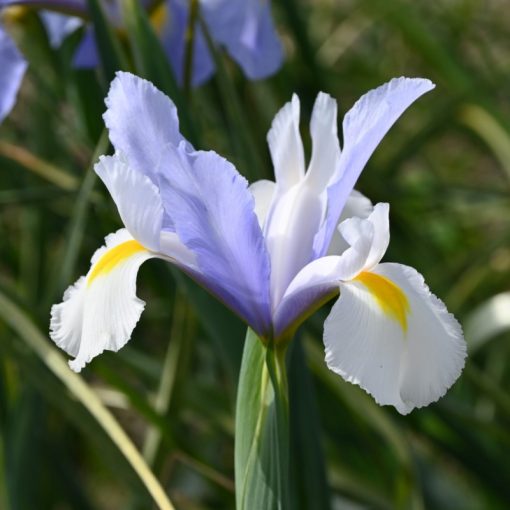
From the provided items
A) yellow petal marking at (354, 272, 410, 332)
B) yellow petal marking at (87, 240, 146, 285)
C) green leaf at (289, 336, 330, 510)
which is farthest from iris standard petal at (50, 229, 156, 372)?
green leaf at (289, 336, 330, 510)

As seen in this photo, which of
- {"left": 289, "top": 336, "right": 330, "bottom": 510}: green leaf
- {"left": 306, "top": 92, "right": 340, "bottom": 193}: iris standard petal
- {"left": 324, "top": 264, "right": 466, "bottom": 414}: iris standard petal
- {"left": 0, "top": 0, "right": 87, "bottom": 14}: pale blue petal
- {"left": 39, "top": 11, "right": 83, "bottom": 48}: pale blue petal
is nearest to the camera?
{"left": 324, "top": 264, "right": 466, "bottom": 414}: iris standard petal

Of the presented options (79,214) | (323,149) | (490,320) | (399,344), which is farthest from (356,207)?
(490,320)

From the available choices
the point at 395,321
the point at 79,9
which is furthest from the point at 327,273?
the point at 79,9

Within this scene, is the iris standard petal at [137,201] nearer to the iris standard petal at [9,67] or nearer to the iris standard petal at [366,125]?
the iris standard petal at [366,125]

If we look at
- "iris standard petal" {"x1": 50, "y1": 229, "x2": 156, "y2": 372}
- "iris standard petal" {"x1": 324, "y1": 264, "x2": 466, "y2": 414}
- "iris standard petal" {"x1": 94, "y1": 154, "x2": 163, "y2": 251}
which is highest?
"iris standard petal" {"x1": 94, "y1": 154, "x2": 163, "y2": 251}

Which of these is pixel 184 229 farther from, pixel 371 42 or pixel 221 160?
pixel 371 42

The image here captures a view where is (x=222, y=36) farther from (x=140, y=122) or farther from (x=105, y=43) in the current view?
(x=140, y=122)

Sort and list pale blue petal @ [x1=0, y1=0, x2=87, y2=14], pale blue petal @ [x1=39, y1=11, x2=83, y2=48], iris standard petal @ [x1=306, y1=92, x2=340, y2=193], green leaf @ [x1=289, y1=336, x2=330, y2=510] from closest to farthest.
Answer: iris standard petal @ [x1=306, y1=92, x2=340, y2=193]
green leaf @ [x1=289, y1=336, x2=330, y2=510]
pale blue petal @ [x1=0, y1=0, x2=87, y2=14]
pale blue petal @ [x1=39, y1=11, x2=83, y2=48]

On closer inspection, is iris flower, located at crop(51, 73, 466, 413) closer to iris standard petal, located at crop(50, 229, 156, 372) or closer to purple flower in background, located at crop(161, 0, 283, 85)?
iris standard petal, located at crop(50, 229, 156, 372)
